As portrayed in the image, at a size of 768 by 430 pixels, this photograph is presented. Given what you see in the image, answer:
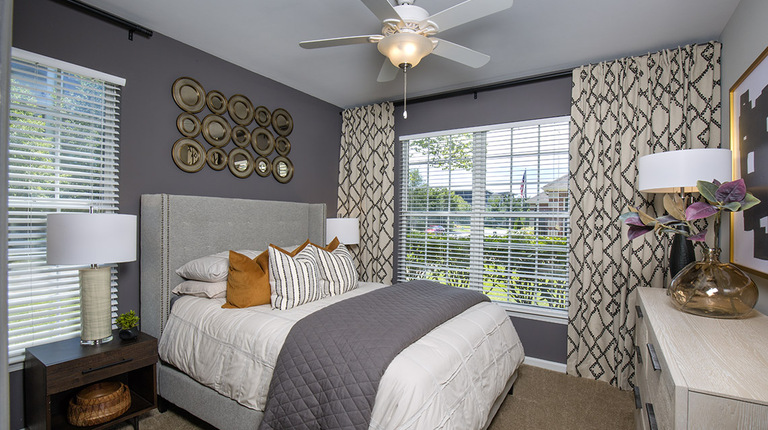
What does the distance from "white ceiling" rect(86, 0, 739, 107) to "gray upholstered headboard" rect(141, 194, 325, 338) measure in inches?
48.8

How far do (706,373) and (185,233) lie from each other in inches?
116

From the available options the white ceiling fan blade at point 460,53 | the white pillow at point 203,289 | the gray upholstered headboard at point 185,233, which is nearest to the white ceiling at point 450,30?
the white ceiling fan blade at point 460,53

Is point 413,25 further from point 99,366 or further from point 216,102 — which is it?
point 99,366

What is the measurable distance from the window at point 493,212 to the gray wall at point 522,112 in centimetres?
10

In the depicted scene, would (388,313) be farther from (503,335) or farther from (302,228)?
(302,228)

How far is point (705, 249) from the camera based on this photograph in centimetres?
169

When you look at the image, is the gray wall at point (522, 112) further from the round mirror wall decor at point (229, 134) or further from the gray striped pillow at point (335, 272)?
the gray striped pillow at point (335, 272)

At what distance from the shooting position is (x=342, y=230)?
381 cm

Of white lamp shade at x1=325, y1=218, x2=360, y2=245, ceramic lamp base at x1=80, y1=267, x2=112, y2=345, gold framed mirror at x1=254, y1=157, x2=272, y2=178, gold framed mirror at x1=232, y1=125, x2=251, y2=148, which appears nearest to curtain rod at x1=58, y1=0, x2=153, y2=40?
gold framed mirror at x1=232, y1=125, x2=251, y2=148

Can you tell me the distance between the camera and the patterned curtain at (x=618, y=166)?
269cm

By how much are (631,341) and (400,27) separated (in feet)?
9.51

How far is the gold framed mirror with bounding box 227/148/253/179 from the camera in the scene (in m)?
3.23

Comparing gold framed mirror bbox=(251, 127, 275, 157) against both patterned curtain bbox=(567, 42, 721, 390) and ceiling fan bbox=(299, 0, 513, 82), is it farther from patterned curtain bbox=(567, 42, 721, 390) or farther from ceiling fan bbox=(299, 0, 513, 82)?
patterned curtain bbox=(567, 42, 721, 390)

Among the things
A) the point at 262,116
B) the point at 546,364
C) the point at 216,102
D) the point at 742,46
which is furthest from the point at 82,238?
the point at 742,46
